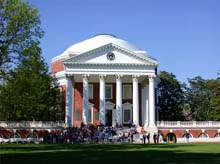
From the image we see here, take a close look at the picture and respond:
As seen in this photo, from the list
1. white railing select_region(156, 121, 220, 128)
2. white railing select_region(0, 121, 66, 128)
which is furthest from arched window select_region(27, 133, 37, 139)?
white railing select_region(156, 121, 220, 128)

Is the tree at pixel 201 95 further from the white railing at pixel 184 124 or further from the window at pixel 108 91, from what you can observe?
the window at pixel 108 91

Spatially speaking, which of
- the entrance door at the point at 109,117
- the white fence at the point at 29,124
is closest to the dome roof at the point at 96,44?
the entrance door at the point at 109,117

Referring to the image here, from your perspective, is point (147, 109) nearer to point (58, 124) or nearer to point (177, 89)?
point (58, 124)

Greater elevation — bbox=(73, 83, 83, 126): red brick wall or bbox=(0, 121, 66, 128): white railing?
bbox=(73, 83, 83, 126): red brick wall

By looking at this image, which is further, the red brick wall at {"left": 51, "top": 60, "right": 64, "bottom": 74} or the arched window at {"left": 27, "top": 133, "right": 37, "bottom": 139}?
the red brick wall at {"left": 51, "top": 60, "right": 64, "bottom": 74}

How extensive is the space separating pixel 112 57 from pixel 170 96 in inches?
1131

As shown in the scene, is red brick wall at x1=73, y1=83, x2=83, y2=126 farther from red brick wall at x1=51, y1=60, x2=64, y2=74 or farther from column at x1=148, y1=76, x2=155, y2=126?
column at x1=148, y1=76, x2=155, y2=126

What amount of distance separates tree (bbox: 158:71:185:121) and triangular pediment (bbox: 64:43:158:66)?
2542 centimetres

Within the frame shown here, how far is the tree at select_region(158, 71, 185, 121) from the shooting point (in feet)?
284

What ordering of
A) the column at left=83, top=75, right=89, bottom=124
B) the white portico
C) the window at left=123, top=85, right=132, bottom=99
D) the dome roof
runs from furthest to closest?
the dome roof, the window at left=123, top=85, right=132, bottom=99, the white portico, the column at left=83, top=75, right=89, bottom=124

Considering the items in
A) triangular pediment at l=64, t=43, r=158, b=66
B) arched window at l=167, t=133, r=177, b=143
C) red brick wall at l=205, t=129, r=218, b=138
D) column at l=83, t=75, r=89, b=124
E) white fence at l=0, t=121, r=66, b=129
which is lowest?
arched window at l=167, t=133, r=177, b=143

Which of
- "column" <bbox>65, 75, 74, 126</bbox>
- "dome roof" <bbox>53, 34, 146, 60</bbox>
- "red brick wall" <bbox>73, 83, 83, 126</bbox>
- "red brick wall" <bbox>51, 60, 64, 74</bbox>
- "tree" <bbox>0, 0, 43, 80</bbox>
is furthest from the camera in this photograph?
"red brick wall" <bbox>51, 60, 64, 74</bbox>

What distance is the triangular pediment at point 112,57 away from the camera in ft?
201

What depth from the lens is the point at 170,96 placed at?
8750 centimetres
